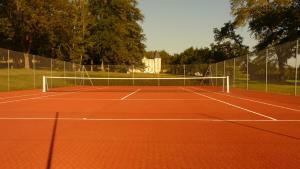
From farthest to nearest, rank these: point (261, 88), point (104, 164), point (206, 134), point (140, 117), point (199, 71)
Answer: point (199, 71) → point (261, 88) → point (140, 117) → point (206, 134) → point (104, 164)

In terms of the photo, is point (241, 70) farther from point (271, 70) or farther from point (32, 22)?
point (32, 22)

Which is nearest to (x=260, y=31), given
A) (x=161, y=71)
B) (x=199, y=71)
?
(x=199, y=71)

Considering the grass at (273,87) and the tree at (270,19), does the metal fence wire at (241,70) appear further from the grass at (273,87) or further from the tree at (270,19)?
the tree at (270,19)

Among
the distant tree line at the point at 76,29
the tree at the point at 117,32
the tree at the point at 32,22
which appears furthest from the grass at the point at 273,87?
the tree at the point at 117,32

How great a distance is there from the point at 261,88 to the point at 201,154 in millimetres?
26060

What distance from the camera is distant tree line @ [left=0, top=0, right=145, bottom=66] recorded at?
58.5m

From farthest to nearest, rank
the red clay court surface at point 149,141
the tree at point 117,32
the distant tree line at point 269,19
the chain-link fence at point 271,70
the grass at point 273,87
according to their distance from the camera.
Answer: the tree at point 117,32
the distant tree line at point 269,19
the grass at point 273,87
the chain-link fence at point 271,70
the red clay court surface at point 149,141

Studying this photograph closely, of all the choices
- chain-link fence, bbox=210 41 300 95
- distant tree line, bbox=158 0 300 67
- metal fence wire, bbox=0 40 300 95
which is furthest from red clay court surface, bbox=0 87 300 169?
distant tree line, bbox=158 0 300 67

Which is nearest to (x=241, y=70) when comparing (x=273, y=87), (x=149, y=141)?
(x=273, y=87)

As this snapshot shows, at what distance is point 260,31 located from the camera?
59156 millimetres

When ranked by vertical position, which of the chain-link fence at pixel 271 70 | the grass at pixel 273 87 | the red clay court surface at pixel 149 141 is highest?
the chain-link fence at pixel 271 70

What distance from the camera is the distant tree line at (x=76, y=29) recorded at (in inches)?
2303

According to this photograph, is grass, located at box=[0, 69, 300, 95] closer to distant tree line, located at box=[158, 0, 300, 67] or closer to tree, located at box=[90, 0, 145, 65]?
distant tree line, located at box=[158, 0, 300, 67]

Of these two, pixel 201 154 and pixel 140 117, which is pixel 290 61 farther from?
pixel 201 154
